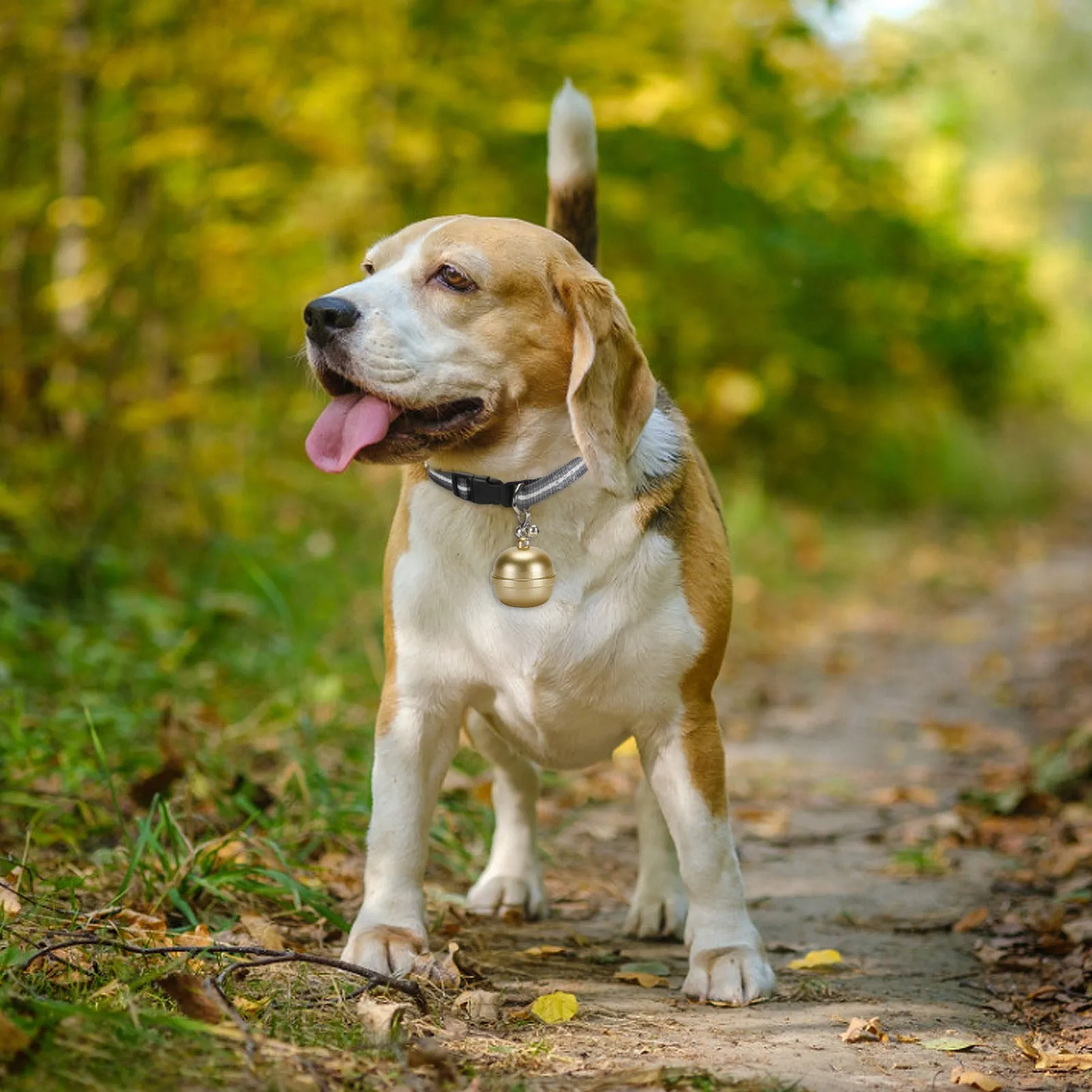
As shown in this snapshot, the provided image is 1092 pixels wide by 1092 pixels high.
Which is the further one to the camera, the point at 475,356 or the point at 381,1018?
the point at 475,356

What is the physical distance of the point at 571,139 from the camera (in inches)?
150

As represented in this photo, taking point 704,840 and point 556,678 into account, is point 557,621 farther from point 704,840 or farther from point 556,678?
point 704,840

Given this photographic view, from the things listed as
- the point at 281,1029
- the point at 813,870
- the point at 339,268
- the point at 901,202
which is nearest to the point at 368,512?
the point at 339,268

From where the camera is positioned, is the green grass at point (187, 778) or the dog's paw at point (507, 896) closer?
the green grass at point (187, 778)

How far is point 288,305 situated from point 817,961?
586cm

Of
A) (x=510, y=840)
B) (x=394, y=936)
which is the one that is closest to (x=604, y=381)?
(x=394, y=936)

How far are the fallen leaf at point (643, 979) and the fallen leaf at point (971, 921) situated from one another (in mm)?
953

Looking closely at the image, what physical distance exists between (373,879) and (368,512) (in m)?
5.19

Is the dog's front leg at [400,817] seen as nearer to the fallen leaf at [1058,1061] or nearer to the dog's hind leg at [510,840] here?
the dog's hind leg at [510,840]

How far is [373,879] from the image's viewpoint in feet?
10.4

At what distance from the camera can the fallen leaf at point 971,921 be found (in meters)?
3.77

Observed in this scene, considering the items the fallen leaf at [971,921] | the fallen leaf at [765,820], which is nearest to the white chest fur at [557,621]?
the fallen leaf at [971,921]

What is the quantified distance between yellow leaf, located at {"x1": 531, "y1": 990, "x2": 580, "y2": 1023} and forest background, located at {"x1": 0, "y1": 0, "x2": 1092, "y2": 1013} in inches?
26.3

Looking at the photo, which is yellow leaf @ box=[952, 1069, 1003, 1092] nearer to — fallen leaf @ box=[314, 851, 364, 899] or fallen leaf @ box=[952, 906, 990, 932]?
fallen leaf @ box=[952, 906, 990, 932]
